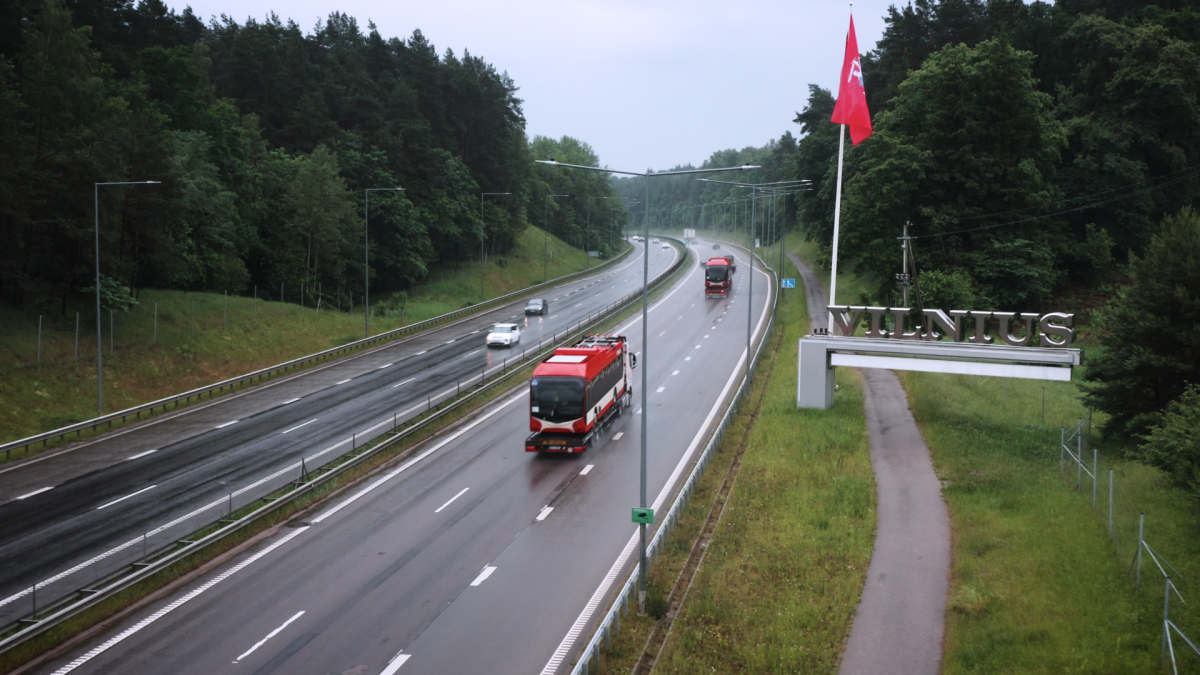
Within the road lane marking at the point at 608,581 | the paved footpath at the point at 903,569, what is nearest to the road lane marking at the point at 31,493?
the road lane marking at the point at 608,581

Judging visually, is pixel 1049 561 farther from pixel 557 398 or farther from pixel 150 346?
pixel 150 346

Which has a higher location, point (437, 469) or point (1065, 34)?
point (1065, 34)

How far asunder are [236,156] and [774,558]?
191 ft

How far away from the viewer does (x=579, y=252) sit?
12094 centimetres

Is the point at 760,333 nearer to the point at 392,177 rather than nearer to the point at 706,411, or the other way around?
the point at 706,411

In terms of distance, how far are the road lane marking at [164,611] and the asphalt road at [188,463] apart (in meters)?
2.15

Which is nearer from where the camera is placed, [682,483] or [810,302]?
[682,483]

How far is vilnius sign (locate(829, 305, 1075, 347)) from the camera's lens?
33031 millimetres

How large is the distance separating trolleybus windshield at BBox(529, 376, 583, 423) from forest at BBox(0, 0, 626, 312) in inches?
934

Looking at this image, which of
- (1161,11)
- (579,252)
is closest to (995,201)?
(1161,11)

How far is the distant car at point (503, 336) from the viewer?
5384 cm

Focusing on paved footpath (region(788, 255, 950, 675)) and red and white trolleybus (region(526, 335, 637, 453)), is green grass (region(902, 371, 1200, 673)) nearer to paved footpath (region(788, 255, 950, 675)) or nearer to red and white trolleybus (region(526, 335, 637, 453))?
paved footpath (region(788, 255, 950, 675))

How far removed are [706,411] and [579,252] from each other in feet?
275

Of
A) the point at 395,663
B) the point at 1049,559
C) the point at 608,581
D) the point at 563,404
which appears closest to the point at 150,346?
the point at 563,404
